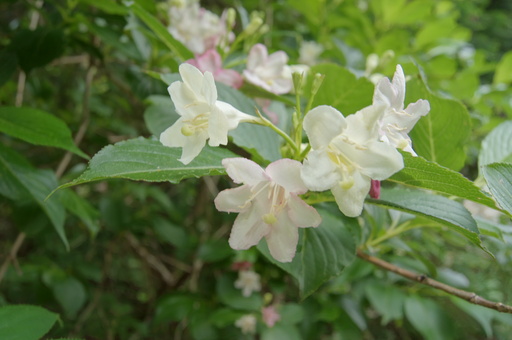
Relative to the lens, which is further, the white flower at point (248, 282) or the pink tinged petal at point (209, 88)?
the white flower at point (248, 282)

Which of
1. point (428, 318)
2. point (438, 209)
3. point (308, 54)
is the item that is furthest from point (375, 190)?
point (308, 54)

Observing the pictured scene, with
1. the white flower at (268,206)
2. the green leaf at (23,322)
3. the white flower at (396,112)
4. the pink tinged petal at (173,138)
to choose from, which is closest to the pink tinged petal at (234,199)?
the white flower at (268,206)

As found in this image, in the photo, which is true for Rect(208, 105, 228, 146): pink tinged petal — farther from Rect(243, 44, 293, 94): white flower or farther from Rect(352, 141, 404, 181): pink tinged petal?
Rect(243, 44, 293, 94): white flower

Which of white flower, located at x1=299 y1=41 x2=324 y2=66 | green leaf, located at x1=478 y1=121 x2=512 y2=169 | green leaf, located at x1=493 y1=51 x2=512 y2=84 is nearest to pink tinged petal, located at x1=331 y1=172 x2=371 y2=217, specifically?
green leaf, located at x1=478 y1=121 x2=512 y2=169

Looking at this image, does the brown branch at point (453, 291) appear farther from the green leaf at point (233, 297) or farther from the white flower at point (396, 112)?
the green leaf at point (233, 297)

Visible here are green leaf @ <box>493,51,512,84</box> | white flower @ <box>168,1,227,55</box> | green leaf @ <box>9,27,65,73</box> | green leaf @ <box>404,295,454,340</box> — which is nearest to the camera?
green leaf @ <box>9,27,65,73</box>

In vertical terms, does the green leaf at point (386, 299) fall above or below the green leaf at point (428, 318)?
above

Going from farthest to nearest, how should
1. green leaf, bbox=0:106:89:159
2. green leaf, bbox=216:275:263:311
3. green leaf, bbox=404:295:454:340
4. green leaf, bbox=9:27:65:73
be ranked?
green leaf, bbox=216:275:263:311 < green leaf, bbox=404:295:454:340 < green leaf, bbox=9:27:65:73 < green leaf, bbox=0:106:89:159
